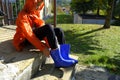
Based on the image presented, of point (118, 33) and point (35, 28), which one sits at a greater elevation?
point (35, 28)

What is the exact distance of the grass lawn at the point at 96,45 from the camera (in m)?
4.54

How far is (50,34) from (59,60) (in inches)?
16.1

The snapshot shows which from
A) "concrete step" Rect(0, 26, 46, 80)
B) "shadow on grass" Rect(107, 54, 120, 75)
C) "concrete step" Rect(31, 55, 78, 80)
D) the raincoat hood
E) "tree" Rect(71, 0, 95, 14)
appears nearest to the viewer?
"concrete step" Rect(0, 26, 46, 80)

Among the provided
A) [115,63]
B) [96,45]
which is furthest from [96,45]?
[115,63]

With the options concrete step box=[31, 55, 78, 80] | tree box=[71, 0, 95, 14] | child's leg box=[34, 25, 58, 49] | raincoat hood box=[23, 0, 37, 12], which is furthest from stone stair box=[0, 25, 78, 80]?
tree box=[71, 0, 95, 14]

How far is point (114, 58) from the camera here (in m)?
4.85

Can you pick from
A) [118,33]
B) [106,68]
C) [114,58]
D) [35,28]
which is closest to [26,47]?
[35,28]

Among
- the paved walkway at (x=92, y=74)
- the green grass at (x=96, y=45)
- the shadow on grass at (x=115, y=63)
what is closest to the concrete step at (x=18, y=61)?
the paved walkway at (x=92, y=74)

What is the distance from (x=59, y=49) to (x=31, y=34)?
1.52 feet

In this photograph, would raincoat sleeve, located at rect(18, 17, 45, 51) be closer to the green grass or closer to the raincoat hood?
the raincoat hood

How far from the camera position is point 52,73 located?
3264 millimetres

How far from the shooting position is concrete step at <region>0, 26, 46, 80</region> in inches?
104

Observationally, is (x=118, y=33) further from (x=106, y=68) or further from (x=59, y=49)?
(x=59, y=49)

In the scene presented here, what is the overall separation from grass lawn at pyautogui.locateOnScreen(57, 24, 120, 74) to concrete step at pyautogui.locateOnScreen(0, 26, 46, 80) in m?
1.38
